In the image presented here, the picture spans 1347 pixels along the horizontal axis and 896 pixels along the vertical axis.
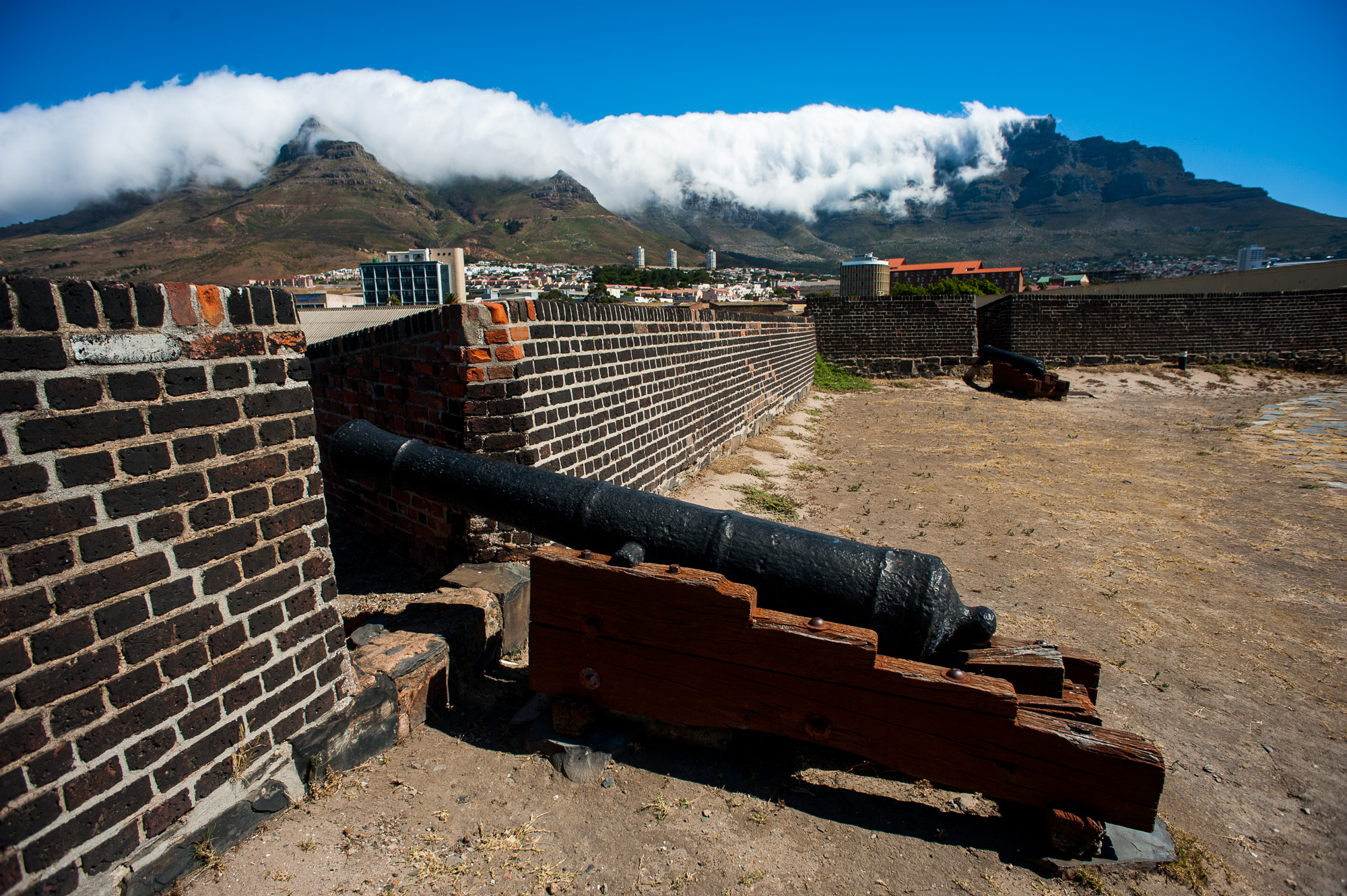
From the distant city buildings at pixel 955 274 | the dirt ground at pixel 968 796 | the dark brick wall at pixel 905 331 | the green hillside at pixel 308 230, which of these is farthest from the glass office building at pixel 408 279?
the dirt ground at pixel 968 796

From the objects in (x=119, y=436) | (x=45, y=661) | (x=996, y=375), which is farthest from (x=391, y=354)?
(x=996, y=375)

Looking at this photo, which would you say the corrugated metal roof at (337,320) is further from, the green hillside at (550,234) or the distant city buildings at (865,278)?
the green hillside at (550,234)

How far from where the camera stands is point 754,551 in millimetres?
2355

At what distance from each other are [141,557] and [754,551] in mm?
1887

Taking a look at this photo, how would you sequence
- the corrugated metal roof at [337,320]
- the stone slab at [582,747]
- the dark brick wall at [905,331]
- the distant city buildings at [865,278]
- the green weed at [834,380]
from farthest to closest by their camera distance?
the distant city buildings at [865,278] → the dark brick wall at [905,331] → the green weed at [834,380] → the corrugated metal roof at [337,320] → the stone slab at [582,747]

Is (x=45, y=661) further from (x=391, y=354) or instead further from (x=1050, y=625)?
(x=1050, y=625)

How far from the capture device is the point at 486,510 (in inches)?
111

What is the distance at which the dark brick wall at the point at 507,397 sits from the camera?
379 cm

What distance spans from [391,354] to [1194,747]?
5065 mm

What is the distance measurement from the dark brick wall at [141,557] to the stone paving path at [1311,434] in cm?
1140

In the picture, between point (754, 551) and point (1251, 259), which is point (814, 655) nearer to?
point (754, 551)

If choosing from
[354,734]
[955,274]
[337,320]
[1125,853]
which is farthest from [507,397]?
[955,274]

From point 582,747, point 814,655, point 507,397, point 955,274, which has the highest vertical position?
point 955,274

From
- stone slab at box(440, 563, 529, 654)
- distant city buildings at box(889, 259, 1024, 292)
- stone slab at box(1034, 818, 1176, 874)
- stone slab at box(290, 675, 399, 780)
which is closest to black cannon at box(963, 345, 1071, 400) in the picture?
stone slab at box(1034, 818, 1176, 874)
